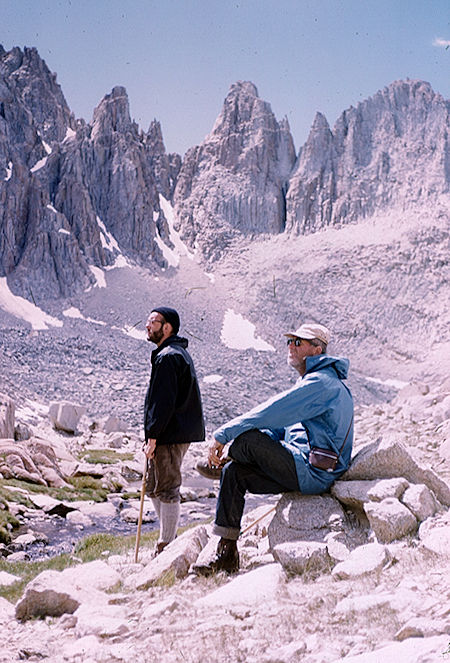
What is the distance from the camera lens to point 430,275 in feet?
296

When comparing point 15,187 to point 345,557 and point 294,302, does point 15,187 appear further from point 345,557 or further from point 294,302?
point 345,557

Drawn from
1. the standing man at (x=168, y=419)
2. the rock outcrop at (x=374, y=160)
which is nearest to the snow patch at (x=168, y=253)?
the rock outcrop at (x=374, y=160)

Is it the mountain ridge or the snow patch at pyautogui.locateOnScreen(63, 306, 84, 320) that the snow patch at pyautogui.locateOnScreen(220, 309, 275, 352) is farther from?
the snow patch at pyautogui.locateOnScreen(63, 306, 84, 320)

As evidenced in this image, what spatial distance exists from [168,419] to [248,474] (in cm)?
172

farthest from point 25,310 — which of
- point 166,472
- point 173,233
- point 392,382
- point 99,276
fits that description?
point 166,472

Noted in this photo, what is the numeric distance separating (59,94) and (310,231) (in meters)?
59.1

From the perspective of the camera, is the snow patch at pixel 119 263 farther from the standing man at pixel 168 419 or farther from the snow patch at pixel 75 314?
the standing man at pixel 168 419

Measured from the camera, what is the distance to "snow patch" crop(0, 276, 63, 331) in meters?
71.1

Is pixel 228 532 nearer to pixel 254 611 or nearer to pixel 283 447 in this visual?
pixel 283 447

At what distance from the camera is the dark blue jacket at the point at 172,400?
279 inches

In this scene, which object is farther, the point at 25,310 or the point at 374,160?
the point at 374,160

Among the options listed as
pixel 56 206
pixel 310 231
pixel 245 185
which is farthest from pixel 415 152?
pixel 56 206

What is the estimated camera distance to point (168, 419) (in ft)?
23.2

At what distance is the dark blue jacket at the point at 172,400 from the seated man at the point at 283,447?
132 centimetres
